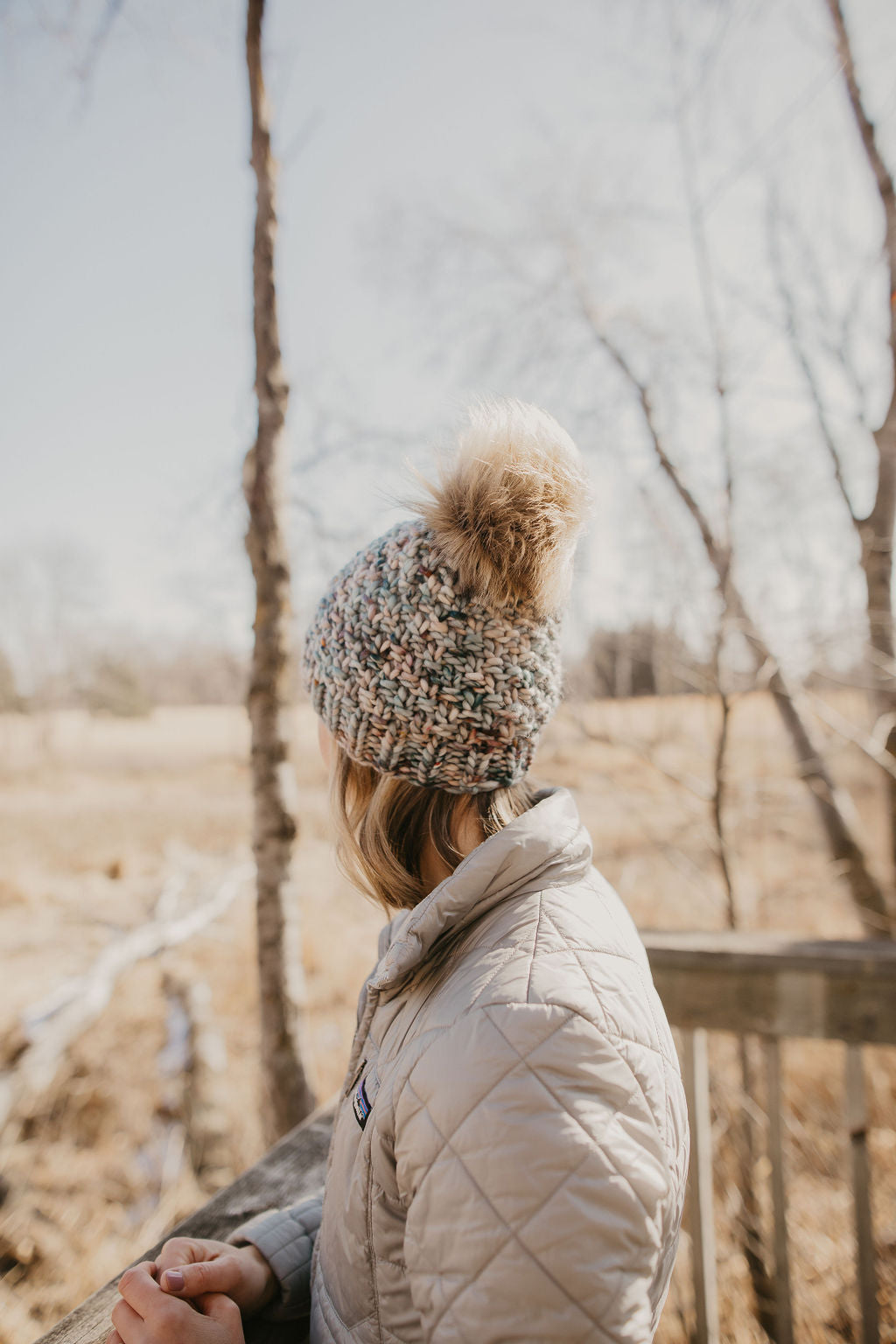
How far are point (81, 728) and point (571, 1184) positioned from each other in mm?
17858

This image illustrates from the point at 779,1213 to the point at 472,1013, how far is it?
44.8 inches

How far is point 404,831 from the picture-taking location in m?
1.11

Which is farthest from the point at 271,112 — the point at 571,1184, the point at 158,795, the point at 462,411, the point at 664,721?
the point at 158,795

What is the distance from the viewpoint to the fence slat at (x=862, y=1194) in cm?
129

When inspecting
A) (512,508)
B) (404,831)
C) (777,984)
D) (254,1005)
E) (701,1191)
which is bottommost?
(254,1005)

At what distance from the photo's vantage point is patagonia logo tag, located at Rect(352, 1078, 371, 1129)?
3.04 ft

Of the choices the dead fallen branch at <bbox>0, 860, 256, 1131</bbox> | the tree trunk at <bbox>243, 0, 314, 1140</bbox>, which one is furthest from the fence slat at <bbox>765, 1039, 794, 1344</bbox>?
the dead fallen branch at <bbox>0, 860, 256, 1131</bbox>

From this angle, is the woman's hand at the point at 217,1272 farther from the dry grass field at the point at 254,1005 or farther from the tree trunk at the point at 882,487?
the tree trunk at the point at 882,487

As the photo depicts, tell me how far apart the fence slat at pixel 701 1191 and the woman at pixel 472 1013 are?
2.31 feet

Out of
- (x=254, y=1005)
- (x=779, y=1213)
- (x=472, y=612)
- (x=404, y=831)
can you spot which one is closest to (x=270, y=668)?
(x=404, y=831)

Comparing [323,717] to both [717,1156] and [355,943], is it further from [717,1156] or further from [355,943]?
[355,943]

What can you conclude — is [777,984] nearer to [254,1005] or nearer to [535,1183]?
[535,1183]

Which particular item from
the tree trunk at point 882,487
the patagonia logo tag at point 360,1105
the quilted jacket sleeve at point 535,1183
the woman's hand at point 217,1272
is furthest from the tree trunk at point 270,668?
the tree trunk at point 882,487

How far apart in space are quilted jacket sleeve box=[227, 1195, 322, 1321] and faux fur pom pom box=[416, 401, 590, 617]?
0.98 meters
